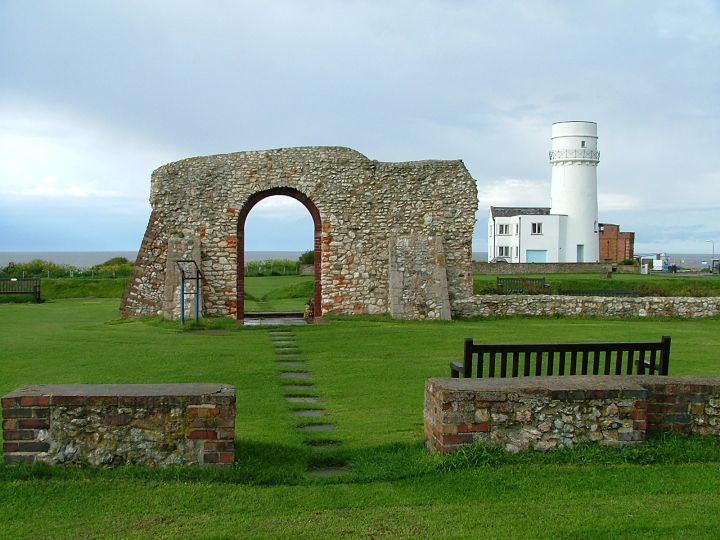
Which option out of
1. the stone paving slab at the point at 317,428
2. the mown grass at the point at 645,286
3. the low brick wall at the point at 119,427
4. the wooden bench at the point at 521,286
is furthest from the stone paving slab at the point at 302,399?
the mown grass at the point at 645,286

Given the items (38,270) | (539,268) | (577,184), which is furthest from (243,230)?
(577,184)

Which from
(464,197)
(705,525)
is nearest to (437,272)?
(464,197)

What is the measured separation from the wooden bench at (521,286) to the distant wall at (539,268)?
16598mm

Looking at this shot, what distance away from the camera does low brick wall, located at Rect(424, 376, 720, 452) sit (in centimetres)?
650

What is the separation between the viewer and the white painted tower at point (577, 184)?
57.5 m

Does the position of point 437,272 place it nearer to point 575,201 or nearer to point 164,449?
point 164,449

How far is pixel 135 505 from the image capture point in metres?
5.55

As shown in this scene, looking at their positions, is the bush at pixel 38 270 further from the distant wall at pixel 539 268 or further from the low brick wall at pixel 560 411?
the low brick wall at pixel 560 411

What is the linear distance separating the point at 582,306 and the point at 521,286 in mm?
6229

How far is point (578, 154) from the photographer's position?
5744 centimetres

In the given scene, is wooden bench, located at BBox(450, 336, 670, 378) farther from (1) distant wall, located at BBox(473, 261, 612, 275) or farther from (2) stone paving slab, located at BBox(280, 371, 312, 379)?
(1) distant wall, located at BBox(473, 261, 612, 275)

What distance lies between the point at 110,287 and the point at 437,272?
1806 centimetres

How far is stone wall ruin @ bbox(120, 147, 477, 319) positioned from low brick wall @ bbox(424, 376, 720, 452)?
13.0m

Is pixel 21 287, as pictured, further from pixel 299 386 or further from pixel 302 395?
pixel 302 395
